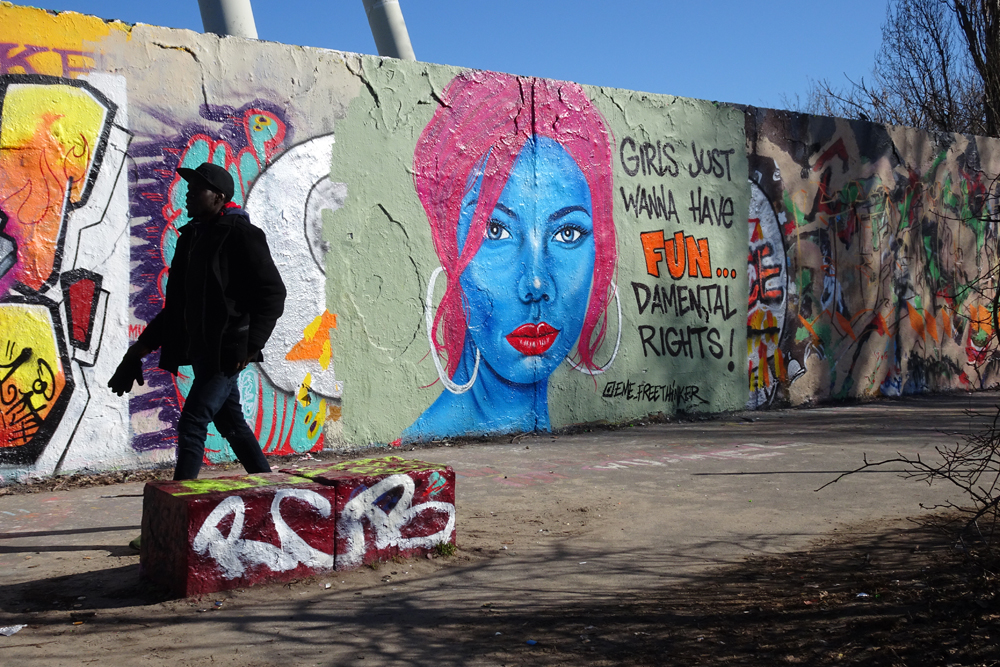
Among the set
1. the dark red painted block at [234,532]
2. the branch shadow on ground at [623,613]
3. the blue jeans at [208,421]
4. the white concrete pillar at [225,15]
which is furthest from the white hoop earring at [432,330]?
the white concrete pillar at [225,15]

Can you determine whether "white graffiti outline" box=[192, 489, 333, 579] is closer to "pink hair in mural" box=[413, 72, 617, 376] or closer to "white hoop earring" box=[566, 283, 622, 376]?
"pink hair in mural" box=[413, 72, 617, 376]

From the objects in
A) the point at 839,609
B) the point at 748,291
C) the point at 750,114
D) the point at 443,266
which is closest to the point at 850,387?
the point at 748,291

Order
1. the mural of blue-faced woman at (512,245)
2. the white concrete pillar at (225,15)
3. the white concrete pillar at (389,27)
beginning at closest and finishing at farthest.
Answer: the mural of blue-faced woman at (512,245) < the white concrete pillar at (225,15) < the white concrete pillar at (389,27)

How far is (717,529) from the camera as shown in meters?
4.17

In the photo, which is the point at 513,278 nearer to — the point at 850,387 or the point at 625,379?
the point at 625,379

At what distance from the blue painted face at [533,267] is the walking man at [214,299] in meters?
3.15

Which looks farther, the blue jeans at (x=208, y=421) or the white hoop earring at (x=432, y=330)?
the white hoop earring at (x=432, y=330)

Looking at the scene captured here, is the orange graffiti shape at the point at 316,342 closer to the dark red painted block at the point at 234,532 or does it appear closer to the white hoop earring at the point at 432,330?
the white hoop earring at the point at 432,330

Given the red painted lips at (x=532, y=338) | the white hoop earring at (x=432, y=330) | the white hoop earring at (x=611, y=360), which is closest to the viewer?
the white hoop earring at (x=432, y=330)

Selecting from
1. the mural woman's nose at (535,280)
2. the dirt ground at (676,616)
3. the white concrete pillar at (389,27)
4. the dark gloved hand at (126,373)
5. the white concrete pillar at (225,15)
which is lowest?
the dirt ground at (676,616)

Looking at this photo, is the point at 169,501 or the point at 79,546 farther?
the point at 79,546

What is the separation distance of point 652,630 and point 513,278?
14.8 ft

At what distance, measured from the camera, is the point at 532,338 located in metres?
7.17

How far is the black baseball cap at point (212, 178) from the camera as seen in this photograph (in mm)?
3699
